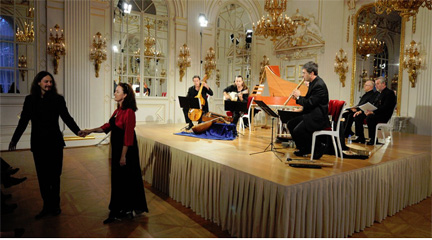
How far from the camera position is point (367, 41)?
8477 mm

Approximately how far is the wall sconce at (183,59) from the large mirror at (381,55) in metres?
4.75

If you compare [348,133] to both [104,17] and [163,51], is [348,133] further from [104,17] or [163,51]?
[104,17]

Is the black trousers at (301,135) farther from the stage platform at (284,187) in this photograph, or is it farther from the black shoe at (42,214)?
the black shoe at (42,214)

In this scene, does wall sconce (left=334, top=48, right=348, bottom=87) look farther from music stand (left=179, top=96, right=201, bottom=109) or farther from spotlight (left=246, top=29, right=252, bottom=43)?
music stand (left=179, top=96, right=201, bottom=109)

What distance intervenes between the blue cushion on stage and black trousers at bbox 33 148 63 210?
2.66 m

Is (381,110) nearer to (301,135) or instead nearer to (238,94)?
(301,135)

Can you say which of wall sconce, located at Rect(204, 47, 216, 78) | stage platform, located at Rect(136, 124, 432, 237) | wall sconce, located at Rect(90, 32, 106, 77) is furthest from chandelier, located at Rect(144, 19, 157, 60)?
stage platform, located at Rect(136, 124, 432, 237)

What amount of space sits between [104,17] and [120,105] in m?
5.48

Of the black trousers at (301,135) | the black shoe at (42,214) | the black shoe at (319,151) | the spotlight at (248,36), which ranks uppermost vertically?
the spotlight at (248,36)

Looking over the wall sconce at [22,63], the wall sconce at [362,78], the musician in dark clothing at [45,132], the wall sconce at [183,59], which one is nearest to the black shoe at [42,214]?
the musician in dark clothing at [45,132]

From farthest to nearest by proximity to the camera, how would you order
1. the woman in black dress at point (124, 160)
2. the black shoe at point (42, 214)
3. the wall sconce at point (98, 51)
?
the wall sconce at point (98, 51)
the black shoe at point (42, 214)
the woman in black dress at point (124, 160)

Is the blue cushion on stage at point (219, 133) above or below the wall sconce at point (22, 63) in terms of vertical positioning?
below

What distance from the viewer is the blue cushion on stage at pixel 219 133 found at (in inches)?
216

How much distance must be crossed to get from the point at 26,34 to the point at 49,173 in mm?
5142
